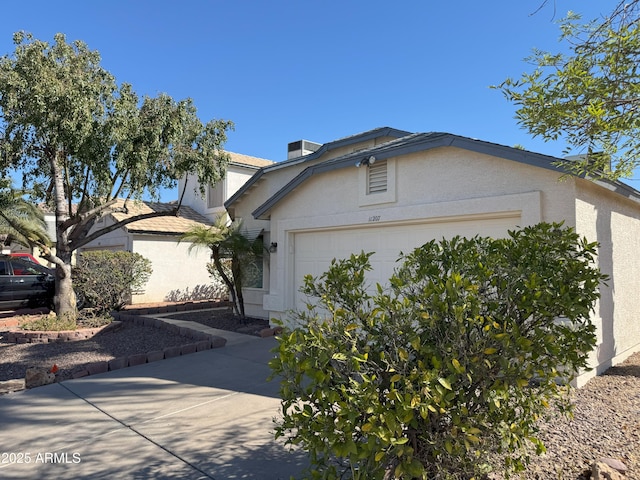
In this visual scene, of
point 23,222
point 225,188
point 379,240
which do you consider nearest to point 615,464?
point 379,240

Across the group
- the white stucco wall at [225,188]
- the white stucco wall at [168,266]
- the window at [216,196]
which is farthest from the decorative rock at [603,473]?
the window at [216,196]

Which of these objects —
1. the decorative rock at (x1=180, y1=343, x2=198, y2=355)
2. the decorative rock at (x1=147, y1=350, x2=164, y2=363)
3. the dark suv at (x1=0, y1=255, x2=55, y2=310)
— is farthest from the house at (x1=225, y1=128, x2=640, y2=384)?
the dark suv at (x1=0, y1=255, x2=55, y2=310)

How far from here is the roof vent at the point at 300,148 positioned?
50.3 ft

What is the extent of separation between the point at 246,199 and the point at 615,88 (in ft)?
37.4

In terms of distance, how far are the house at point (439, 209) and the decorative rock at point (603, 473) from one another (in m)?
3.68

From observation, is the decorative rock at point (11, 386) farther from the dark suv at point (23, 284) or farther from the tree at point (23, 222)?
the tree at point (23, 222)

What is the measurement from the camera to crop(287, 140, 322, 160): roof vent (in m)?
15.3

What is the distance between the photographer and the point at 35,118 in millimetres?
9445

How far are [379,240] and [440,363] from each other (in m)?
6.41

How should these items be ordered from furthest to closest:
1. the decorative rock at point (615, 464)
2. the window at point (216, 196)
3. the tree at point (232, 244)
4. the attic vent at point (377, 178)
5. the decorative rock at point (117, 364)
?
the window at point (216, 196) < the tree at point (232, 244) < the attic vent at point (377, 178) < the decorative rock at point (117, 364) < the decorative rock at point (615, 464)

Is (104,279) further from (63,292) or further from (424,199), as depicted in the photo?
(424,199)

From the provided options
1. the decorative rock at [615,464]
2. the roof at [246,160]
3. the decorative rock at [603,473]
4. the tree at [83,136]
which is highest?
the roof at [246,160]

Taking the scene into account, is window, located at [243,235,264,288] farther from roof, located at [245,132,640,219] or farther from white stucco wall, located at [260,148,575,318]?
roof, located at [245,132,640,219]

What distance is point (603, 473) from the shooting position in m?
3.30
